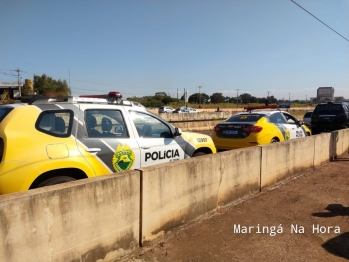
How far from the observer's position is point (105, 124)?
4309 millimetres

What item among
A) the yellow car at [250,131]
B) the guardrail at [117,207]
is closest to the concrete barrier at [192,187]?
the guardrail at [117,207]

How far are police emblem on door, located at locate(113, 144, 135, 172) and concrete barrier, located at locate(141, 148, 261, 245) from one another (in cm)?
66

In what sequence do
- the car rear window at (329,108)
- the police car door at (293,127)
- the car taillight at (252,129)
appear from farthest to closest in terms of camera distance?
the car rear window at (329,108)
the police car door at (293,127)
the car taillight at (252,129)

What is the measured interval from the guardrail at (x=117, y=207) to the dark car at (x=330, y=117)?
397 inches

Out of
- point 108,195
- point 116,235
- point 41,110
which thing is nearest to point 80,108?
point 41,110

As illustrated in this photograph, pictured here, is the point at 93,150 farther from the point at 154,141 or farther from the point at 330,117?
the point at 330,117

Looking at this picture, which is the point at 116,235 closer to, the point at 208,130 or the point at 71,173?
the point at 71,173

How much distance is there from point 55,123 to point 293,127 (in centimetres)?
826

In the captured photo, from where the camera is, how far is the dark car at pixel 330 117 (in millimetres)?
13625

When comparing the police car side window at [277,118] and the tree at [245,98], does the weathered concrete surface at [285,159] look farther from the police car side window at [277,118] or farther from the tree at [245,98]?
the tree at [245,98]

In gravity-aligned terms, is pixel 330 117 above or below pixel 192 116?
above

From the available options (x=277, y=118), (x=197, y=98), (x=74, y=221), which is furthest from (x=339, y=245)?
(x=197, y=98)

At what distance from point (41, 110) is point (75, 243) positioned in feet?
5.85

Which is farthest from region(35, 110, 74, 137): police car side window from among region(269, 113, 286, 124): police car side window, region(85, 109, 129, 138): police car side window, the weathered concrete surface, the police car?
region(269, 113, 286, 124): police car side window
